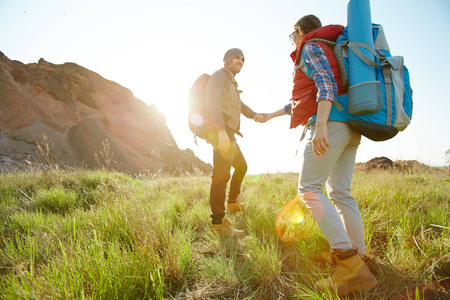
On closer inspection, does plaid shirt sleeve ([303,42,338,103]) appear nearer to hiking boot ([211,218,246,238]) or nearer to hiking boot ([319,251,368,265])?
hiking boot ([319,251,368,265])

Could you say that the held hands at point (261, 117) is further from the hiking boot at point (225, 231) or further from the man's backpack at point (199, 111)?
the hiking boot at point (225, 231)

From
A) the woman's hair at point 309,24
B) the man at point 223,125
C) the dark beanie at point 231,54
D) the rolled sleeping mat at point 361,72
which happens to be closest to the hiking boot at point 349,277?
the rolled sleeping mat at point 361,72

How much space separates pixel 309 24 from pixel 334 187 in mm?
1464

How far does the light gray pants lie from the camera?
1462mm

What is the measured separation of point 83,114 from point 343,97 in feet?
111

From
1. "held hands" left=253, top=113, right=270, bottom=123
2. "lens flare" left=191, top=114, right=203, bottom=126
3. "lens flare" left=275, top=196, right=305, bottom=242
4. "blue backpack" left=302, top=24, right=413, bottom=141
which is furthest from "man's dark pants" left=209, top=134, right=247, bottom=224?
"blue backpack" left=302, top=24, right=413, bottom=141

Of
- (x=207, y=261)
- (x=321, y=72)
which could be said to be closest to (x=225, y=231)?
(x=207, y=261)

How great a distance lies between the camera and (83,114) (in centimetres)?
2820

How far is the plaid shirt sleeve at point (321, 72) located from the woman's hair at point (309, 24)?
0.40m

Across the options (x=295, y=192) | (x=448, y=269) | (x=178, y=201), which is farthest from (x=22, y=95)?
(x=448, y=269)

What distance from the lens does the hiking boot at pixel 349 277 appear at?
135cm

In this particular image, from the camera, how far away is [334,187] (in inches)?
67.9

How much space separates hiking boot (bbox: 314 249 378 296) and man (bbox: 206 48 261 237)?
3.60ft

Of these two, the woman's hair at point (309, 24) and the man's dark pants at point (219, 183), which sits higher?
the woman's hair at point (309, 24)
